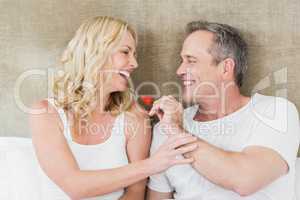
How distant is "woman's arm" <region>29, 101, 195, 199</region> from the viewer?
1.59m

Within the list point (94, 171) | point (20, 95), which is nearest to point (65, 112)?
point (94, 171)

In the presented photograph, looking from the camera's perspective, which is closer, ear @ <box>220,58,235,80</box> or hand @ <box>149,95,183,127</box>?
hand @ <box>149,95,183,127</box>

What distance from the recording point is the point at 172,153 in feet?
5.19

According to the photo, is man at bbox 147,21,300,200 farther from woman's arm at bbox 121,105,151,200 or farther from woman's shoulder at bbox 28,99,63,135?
woman's shoulder at bbox 28,99,63,135

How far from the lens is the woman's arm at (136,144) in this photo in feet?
5.85

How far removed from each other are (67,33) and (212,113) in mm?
772

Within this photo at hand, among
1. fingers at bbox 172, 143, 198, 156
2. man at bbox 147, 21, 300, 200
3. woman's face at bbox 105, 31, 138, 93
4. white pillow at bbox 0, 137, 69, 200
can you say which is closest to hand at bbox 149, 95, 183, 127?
man at bbox 147, 21, 300, 200

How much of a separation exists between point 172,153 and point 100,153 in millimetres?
326

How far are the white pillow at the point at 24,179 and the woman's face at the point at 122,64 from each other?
44 cm

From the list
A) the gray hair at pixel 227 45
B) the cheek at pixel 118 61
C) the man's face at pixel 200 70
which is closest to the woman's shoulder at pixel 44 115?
the cheek at pixel 118 61

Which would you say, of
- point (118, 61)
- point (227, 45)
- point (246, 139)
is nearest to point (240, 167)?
point (246, 139)

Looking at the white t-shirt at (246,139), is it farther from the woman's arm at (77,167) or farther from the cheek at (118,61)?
the cheek at (118,61)

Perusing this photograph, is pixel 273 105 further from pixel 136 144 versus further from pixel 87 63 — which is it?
pixel 87 63

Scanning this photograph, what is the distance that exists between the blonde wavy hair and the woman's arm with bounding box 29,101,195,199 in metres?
0.13
